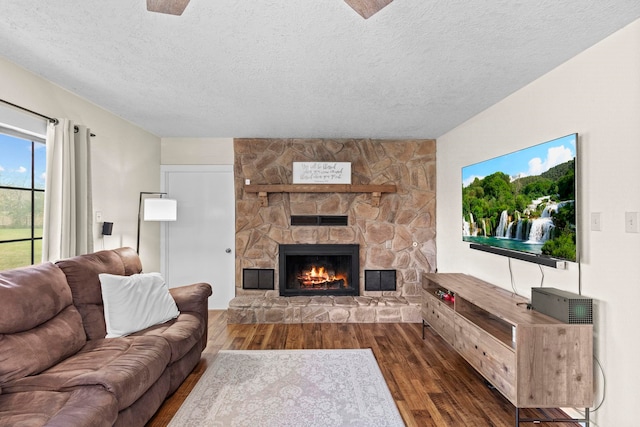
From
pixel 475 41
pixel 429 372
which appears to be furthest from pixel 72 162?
pixel 429 372

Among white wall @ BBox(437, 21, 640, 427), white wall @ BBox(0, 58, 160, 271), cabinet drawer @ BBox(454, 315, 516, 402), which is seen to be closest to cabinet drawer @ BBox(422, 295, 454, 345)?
cabinet drawer @ BBox(454, 315, 516, 402)

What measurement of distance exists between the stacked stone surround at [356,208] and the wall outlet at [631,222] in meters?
2.76

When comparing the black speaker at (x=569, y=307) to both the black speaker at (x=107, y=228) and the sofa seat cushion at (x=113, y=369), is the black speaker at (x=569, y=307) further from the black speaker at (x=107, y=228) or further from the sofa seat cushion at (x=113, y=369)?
the black speaker at (x=107, y=228)

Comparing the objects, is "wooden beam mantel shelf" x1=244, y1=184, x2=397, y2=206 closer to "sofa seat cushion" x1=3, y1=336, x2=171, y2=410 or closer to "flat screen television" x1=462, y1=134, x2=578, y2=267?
"flat screen television" x1=462, y1=134, x2=578, y2=267

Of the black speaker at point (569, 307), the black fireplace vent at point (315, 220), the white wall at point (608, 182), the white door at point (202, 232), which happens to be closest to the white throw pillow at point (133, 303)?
the white door at point (202, 232)

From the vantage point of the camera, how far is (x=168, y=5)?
1288mm

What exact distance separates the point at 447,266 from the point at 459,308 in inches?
58.9

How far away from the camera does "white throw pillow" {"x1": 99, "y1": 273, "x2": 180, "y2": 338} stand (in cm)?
246

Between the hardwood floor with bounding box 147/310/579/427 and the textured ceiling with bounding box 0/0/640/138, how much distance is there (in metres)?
2.41

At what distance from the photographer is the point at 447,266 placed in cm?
427

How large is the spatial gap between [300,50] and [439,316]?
2.67 metres

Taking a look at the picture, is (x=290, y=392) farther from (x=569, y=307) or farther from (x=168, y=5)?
(x=168, y=5)

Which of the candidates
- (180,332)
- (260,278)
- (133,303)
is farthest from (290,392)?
(260,278)

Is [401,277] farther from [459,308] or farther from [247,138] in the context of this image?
[247,138]
